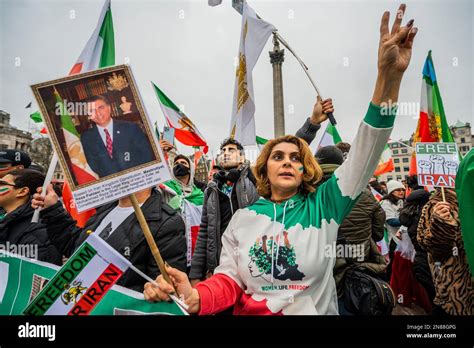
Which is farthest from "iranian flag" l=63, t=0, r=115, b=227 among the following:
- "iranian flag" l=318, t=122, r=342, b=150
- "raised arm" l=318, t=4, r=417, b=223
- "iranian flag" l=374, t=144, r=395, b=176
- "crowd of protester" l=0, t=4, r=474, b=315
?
"iranian flag" l=374, t=144, r=395, b=176

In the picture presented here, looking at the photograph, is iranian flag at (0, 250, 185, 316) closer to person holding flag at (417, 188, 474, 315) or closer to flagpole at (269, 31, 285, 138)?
person holding flag at (417, 188, 474, 315)

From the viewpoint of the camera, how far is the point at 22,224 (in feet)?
9.26

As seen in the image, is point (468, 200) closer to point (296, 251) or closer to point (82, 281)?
point (296, 251)

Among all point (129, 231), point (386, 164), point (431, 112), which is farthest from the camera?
point (386, 164)

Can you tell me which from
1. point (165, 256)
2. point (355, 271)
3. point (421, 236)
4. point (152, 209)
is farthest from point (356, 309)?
point (152, 209)

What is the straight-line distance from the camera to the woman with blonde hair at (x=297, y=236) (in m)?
1.50

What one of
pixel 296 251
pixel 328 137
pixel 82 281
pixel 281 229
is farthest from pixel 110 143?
pixel 328 137

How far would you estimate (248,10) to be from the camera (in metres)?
3.95

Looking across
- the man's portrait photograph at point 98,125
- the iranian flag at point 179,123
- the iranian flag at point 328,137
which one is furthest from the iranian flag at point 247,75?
the iranian flag at point 328,137

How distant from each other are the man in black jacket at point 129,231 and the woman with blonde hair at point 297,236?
63cm

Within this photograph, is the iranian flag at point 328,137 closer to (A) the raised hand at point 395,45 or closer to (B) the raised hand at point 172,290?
(A) the raised hand at point 395,45

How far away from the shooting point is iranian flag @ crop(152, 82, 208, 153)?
607 centimetres

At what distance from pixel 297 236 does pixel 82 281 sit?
1152 millimetres

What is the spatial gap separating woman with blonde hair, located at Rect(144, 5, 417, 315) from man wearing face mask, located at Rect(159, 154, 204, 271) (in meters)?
2.72
